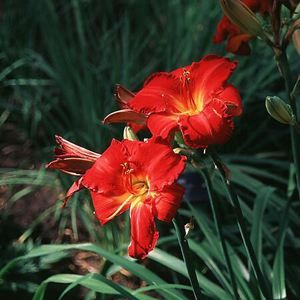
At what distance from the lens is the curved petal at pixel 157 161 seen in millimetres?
1160

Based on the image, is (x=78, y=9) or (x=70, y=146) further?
(x=78, y=9)

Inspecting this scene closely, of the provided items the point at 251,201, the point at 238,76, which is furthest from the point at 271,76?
the point at 251,201

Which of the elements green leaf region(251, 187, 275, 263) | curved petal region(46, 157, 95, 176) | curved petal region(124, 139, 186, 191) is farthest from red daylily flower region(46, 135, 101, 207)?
green leaf region(251, 187, 275, 263)

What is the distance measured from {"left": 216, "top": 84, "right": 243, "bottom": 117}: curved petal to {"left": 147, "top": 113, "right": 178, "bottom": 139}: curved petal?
98 millimetres

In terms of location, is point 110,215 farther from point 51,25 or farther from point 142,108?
point 51,25

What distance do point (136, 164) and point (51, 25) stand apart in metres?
1.69

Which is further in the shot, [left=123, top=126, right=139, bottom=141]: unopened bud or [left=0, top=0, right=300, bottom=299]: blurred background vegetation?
[left=0, top=0, right=300, bottom=299]: blurred background vegetation

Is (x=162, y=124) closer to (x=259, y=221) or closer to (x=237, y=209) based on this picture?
(x=237, y=209)

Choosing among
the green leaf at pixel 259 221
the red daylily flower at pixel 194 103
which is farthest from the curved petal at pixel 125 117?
the green leaf at pixel 259 221

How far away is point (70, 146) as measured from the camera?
4.32 feet

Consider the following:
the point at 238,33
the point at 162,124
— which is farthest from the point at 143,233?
the point at 238,33

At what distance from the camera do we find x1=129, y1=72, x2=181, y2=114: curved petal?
1.29 metres

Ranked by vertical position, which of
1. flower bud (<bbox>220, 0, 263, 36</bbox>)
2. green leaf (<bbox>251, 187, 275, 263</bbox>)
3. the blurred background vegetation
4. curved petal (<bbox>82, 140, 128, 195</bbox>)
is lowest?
the blurred background vegetation

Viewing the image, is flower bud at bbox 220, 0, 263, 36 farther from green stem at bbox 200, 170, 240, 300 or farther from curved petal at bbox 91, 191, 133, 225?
curved petal at bbox 91, 191, 133, 225
